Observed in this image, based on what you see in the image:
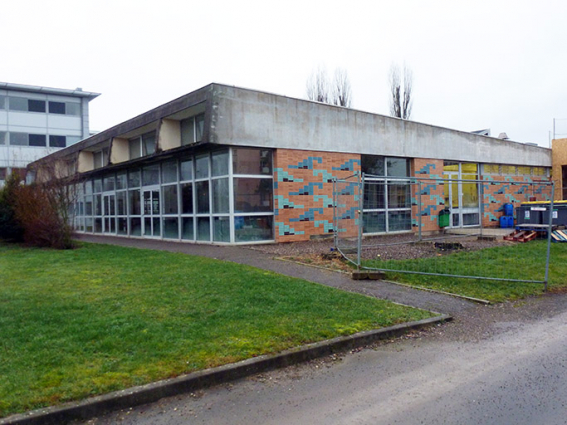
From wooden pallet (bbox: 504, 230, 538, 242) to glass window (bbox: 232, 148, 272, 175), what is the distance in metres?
8.58

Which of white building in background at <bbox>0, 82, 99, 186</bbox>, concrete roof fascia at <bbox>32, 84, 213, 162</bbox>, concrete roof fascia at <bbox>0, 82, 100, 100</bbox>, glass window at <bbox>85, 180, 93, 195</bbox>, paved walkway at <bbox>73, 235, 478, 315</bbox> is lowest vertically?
paved walkway at <bbox>73, 235, 478, 315</bbox>

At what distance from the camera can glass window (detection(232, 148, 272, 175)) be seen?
15.3m

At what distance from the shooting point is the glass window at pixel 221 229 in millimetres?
15484

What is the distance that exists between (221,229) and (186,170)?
3227mm

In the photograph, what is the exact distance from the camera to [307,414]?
397 cm

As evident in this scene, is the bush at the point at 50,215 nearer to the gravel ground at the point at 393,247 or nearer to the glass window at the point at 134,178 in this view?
the glass window at the point at 134,178

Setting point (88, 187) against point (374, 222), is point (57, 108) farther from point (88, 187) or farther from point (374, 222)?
point (374, 222)

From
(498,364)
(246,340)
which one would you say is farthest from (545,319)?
(246,340)

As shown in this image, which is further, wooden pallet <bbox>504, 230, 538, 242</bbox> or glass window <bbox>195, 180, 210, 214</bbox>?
glass window <bbox>195, 180, 210, 214</bbox>

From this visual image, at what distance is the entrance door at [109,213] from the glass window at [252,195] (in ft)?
36.5

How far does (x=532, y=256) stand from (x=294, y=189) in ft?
25.4

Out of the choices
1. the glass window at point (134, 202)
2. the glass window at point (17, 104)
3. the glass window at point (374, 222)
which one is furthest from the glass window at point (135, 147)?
the glass window at point (17, 104)

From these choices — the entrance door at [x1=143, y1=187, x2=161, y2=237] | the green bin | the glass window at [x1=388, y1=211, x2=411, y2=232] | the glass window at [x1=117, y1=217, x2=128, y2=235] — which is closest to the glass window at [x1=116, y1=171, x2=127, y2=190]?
the glass window at [x1=117, y1=217, x2=128, y2=235]

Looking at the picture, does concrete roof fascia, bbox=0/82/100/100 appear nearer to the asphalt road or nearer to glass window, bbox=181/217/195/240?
glass window, bbox=181/217/195/240
